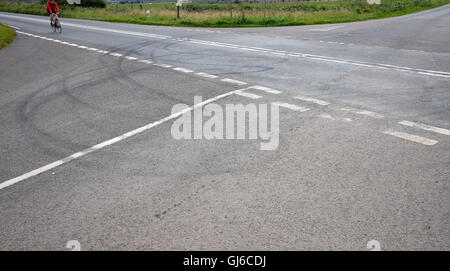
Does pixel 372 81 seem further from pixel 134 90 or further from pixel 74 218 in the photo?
pixel 74 218

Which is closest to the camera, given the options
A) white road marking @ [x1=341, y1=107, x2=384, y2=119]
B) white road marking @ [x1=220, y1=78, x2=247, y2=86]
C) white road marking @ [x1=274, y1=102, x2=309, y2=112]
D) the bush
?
white road marking @ [x1=341, y1=107, x2=384, y2=119]

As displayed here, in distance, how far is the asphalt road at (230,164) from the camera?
11.7 feet

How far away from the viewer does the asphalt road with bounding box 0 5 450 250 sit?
3.56 metres

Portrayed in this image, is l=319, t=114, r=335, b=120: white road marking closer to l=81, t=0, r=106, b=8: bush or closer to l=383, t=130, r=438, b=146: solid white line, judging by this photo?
l=383, t=130, r=438, b=146: solid white line

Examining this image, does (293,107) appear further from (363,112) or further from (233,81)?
(233,81)

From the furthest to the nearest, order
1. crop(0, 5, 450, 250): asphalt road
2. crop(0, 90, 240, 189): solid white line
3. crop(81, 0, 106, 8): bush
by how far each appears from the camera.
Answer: crop(81, 0, 106, 8): bush, crop(0, 90, 240, 189): solid white line, crop(0, 5, 450, 250): asphalt road

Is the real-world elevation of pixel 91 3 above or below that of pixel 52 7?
above

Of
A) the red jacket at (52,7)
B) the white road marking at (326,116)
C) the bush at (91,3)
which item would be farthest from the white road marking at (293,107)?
the bush at (91,3)

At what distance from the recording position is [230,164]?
4973 millimetres

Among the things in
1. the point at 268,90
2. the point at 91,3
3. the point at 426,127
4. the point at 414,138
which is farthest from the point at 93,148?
the point at 91,3

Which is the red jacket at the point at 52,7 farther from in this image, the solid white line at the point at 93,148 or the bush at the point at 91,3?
the bush at the point at 91,3

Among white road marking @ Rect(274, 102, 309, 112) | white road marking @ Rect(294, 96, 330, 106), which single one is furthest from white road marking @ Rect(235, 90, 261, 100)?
white road marking @ Rect(294, 96, 330, 106)

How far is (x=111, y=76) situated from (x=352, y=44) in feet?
32.2

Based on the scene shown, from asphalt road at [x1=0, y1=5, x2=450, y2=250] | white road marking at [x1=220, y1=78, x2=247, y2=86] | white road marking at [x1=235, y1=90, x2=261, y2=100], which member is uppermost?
white road marking at [x1=220, y1=78, x2=247, y2=86]
